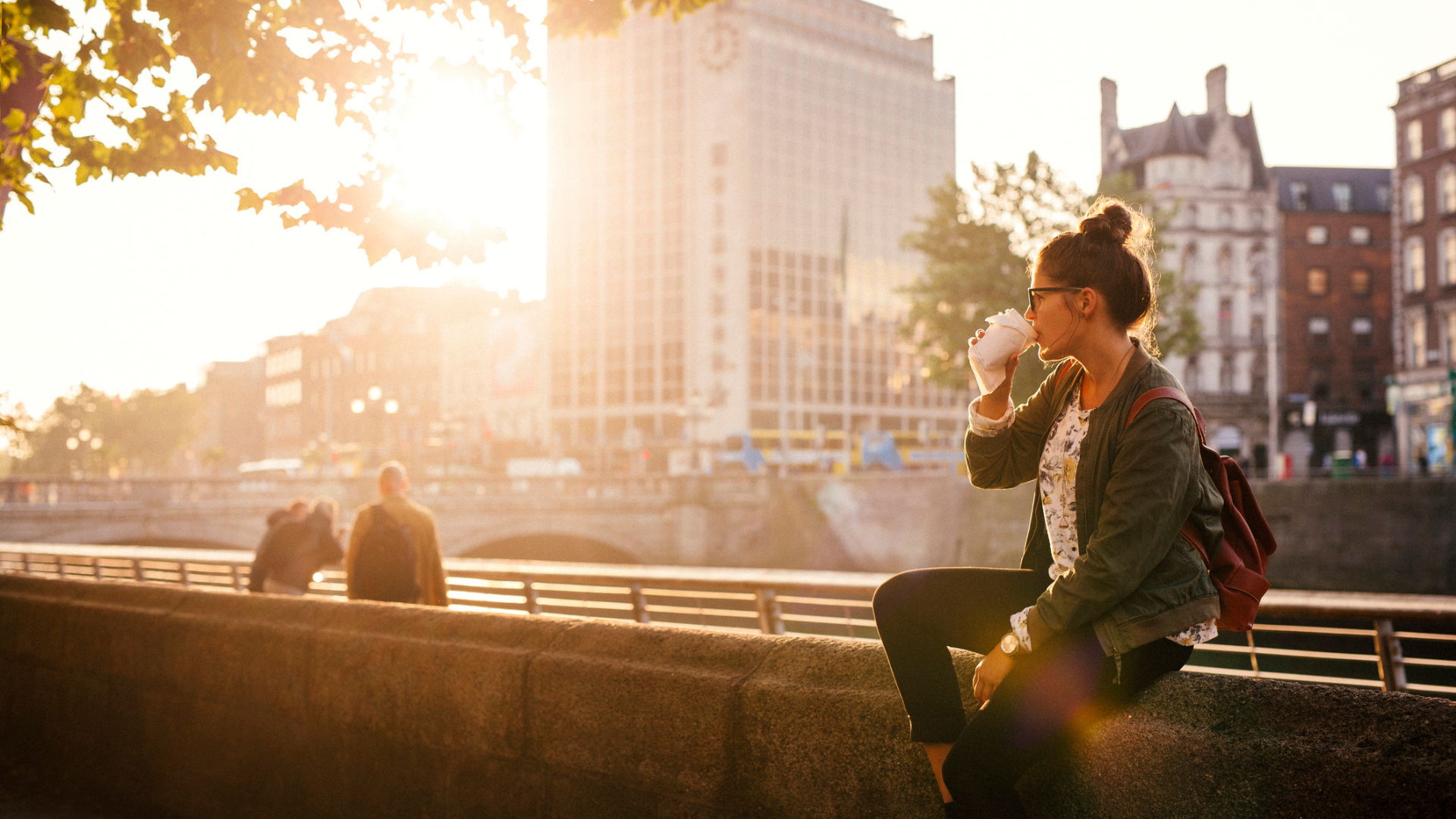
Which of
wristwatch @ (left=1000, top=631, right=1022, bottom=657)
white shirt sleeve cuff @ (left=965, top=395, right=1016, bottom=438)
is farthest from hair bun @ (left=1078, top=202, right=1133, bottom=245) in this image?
wristwatch @ (left=1000, top=631, right=1022, bottom=657)

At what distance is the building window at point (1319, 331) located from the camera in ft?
187

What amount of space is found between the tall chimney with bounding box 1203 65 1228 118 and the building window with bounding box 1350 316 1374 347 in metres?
13.2

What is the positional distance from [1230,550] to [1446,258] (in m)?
47.6

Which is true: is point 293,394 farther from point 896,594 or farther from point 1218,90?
point 896,594

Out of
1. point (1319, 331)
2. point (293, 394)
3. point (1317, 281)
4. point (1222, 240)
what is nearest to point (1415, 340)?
point (1319, 331)

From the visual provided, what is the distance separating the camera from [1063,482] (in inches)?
89.0

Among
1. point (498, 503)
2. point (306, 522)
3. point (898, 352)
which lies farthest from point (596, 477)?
point (898, 352)

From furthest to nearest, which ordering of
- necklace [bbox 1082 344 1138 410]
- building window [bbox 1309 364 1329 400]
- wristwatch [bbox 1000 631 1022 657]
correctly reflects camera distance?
building window [bbox 1309 364 1329 400]
necklace [bbox 1082 344 1138 410]
wristwatch [bbox 1000 631 1022 657]

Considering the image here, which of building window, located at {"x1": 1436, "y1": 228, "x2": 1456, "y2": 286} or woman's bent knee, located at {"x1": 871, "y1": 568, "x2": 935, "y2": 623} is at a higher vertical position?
building window, located at {"x1": 1436, "y1": 228, "x2": 1456, "y2": 286}

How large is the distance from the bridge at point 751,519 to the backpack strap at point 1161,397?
2787 centimetres

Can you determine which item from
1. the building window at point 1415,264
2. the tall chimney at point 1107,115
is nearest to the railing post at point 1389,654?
the building window at point 1415,264

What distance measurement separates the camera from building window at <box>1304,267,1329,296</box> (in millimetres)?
57594

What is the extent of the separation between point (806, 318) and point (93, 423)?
2239 inches

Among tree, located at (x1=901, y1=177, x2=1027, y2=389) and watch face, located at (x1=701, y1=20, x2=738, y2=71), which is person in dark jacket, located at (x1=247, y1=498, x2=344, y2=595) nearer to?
tree, located at (x1=901, y1=177, x2=1027, y2=389)
